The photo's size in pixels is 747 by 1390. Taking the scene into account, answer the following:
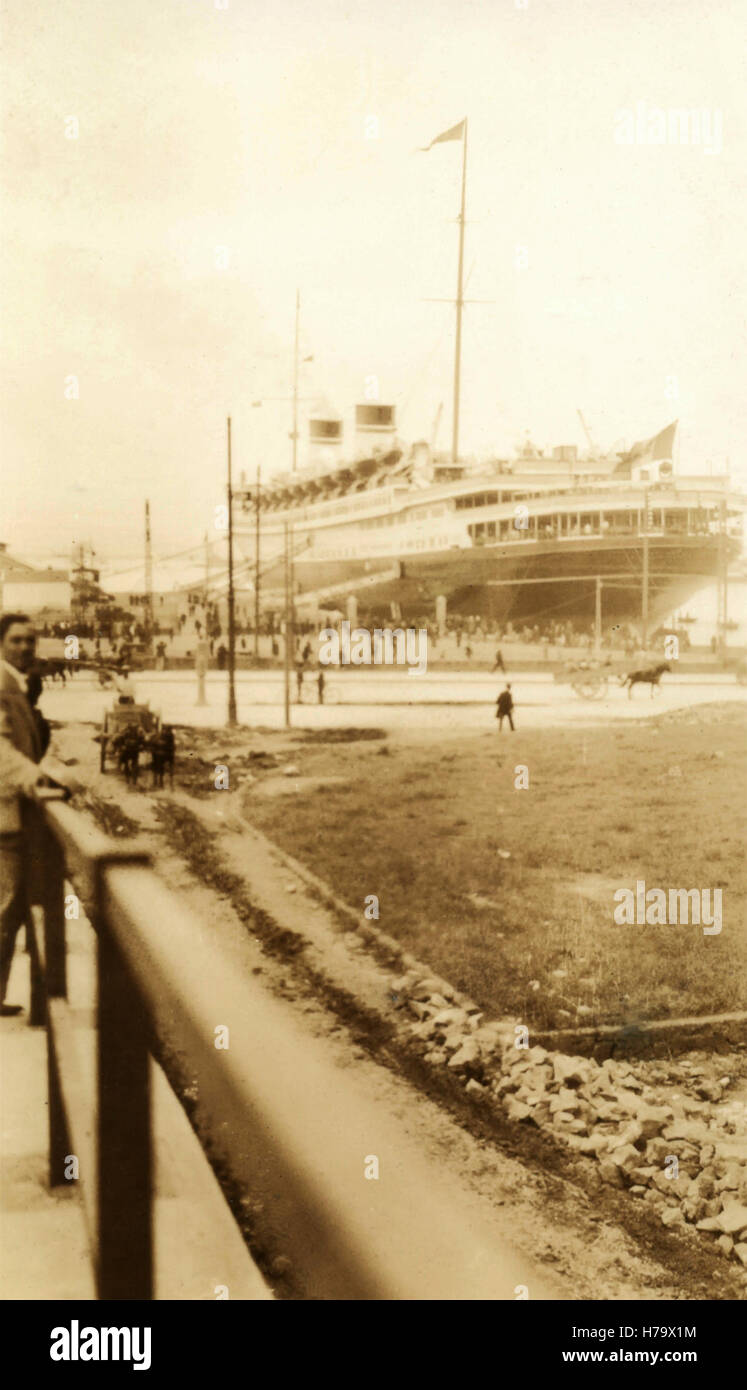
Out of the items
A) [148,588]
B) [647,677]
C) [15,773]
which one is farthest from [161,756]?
[647,677]

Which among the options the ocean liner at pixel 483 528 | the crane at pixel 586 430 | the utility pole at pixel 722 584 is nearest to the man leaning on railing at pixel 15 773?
the ocean liner at pixel 483 528

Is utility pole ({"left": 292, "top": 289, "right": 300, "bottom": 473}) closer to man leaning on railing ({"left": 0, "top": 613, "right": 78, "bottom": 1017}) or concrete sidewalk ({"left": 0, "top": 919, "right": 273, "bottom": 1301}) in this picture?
man leaning on railing ({"left": 0, "top": 613, "right": 78, "bottom": 1017})

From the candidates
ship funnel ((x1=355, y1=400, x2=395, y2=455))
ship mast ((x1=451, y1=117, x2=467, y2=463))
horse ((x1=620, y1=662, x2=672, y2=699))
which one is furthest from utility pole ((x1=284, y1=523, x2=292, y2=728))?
horse ((x1=620, y1=662, x2=672, y2=699))

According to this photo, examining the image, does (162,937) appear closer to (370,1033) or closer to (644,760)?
(370,1033)

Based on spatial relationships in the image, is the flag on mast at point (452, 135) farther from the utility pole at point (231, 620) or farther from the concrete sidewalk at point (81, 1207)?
the concrete sidewalk at point (81, 1207)

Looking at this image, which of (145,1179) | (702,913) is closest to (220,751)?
(145,1179)

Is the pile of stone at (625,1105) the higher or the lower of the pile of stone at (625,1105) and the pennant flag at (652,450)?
the lower

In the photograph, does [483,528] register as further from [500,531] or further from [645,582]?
[645,582]
